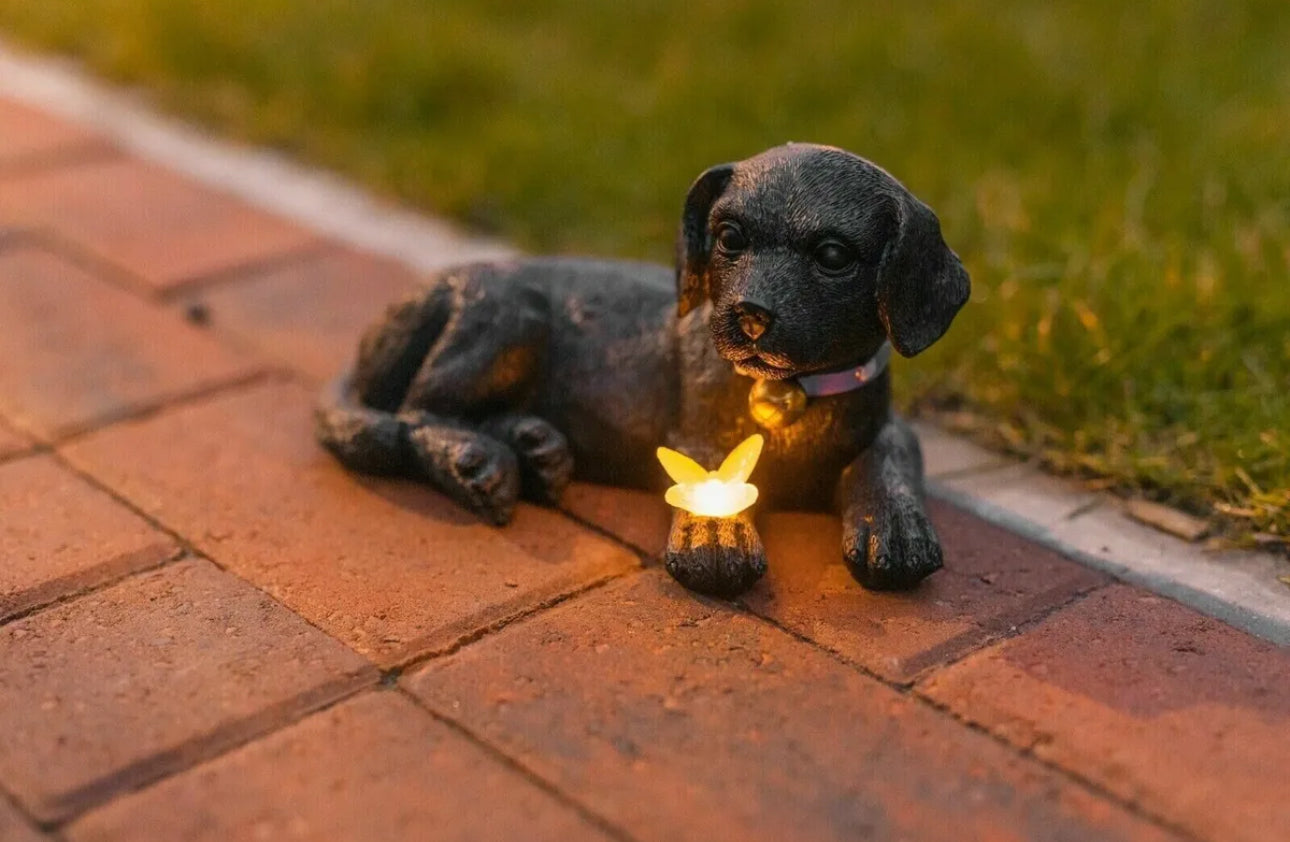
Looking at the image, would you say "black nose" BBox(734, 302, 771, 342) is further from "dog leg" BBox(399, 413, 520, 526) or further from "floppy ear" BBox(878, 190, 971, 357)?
"dog leg" BBox(399, 413, 520, 526)

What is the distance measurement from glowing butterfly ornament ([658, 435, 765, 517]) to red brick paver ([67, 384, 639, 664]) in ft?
0.86

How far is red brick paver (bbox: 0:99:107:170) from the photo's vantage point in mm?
6121

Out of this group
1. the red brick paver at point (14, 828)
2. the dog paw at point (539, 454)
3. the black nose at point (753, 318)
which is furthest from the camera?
the dog paw at point (539, 454)

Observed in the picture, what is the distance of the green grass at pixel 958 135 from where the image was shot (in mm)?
4262

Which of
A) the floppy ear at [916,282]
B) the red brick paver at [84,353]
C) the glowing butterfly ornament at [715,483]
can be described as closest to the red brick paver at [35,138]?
the red brick paver at [84,353]

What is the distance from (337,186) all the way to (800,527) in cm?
299

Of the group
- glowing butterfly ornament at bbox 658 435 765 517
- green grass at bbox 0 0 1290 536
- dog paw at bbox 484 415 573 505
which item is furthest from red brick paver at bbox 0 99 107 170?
glowing butterfly ornament at bbox 658 435 765 517

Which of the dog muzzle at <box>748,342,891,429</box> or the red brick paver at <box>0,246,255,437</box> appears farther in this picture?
the red brick paver at <box>0,246,255,437</box>

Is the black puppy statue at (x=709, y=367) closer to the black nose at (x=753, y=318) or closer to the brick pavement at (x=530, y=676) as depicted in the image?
the black nose at (x=753, y=318)

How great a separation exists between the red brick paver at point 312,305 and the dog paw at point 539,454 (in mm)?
931

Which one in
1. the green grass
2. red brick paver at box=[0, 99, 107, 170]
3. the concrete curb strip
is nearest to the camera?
the concrete curb strip

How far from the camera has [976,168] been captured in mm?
5777

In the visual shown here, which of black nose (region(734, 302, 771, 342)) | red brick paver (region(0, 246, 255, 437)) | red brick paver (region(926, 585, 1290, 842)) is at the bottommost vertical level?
red brick paver (region(0, 246, 255, 437))

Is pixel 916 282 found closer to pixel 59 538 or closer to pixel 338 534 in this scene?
pixel 338 534
